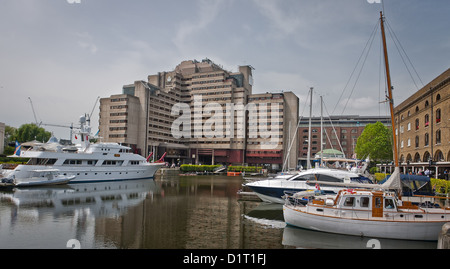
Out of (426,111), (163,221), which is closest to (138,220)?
(163,221)

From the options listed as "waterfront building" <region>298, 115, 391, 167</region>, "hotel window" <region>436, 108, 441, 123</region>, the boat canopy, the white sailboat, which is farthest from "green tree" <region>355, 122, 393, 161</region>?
"waterfront building" <region>298, 115, 391, 167</region>

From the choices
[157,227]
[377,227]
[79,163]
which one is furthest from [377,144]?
[79,163]

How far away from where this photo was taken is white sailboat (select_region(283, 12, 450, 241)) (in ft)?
50.7

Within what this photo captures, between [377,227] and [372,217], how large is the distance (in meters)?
0.57

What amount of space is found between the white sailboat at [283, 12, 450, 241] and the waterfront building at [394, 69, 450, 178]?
2065 cm

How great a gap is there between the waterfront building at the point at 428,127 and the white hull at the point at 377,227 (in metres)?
20.9

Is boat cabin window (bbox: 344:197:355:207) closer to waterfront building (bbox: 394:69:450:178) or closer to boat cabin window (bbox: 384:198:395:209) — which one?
boat cabin window (bbox: 384:198:395:209)

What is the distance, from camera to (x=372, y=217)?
52.9 ft

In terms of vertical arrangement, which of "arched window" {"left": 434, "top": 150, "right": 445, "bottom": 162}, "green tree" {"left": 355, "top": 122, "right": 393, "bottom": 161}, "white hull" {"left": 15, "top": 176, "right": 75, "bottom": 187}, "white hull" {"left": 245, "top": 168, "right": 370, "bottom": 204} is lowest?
"white hull" {"left": 15, "top": 176, "right": 75, "bottom": 187}

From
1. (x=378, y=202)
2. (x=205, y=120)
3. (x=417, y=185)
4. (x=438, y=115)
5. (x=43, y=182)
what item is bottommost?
(x=43, y=182)

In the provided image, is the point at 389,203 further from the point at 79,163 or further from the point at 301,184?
the point at 79,163

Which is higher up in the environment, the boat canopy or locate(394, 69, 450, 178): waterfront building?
locate(394, 69, 450, 178): waterfront building

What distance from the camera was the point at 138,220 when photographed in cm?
1994
